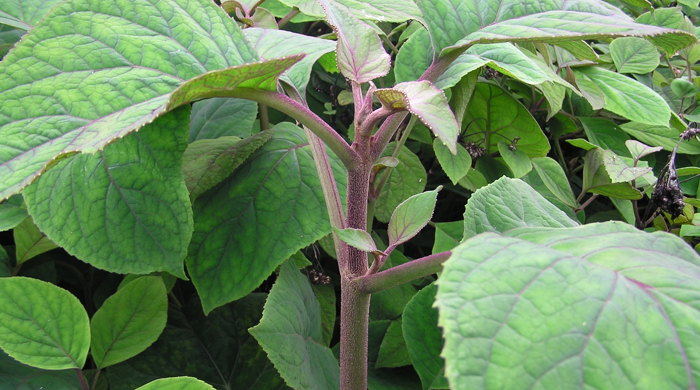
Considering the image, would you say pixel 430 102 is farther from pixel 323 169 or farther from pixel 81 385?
pixel 81 385

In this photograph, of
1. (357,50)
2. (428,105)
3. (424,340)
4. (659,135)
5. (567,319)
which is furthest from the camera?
(659,135)

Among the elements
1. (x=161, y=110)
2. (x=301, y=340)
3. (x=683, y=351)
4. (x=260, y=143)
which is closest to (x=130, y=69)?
(x=161, y=110)

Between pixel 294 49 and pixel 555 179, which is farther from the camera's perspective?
pixel 555 179

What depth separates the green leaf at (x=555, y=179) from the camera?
80 cm

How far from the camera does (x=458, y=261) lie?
0.36 m

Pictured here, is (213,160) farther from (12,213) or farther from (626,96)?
(626,96)

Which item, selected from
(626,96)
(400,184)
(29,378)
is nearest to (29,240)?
(29,378)

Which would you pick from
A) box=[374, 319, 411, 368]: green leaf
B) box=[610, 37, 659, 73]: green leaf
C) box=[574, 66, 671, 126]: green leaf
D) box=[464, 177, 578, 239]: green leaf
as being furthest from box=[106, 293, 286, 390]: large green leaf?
box=[610, 37, 659, 73]: green leaf

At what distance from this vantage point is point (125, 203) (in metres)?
0.56

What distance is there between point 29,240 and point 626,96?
81 centimetres

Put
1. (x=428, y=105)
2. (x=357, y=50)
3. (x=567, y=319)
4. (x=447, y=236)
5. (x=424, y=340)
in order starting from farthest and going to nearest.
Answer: (x=447, y=236) < (x=424, y=340) < (x=357, y=50) < (x=428, y=105) < (x=567, y=319)

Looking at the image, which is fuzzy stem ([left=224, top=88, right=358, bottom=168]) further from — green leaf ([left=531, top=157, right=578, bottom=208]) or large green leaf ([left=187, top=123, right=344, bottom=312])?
green leaf ([left=531, top=157, right=578, bottom=208])

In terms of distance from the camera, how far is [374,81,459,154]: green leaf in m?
0.41

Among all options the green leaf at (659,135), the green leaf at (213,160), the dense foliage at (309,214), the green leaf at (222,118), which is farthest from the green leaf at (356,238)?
the green leaf at (659,135)
